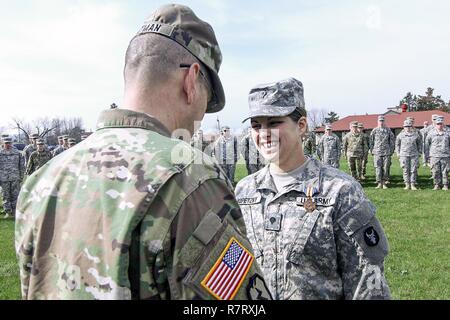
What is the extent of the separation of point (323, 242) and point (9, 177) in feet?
42.0

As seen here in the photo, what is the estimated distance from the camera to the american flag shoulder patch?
129 cm

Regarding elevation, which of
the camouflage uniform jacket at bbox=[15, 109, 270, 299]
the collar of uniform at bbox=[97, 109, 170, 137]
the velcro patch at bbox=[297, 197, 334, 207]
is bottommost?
the velcro patch at bbox=[297, 197, 334, 207]

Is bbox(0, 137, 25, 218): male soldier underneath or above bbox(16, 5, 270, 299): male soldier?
underneath

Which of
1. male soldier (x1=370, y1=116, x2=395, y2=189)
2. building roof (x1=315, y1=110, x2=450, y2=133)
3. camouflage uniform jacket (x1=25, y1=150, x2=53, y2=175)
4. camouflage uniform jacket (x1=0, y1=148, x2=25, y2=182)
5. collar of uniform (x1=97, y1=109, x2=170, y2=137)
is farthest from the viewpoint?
building roof (x1=315, y1=110, x2=450, y2=133)

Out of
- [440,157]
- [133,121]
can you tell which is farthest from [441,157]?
[133,121]

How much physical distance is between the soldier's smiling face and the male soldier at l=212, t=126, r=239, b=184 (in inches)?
499

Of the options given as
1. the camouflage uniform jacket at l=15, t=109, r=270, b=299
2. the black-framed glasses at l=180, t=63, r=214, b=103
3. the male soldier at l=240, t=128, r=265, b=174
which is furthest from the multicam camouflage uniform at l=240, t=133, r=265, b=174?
the camouflage uniform jacket at l=15, t=109, r=270, b=299

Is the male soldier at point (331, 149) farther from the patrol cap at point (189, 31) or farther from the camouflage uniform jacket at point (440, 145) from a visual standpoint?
the patrol cap at point (189, 31)

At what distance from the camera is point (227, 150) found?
641 inches

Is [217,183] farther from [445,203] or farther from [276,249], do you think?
[445,203]

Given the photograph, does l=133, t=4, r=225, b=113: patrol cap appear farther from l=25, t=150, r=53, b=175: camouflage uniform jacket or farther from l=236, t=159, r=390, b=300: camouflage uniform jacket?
l=25, t=150, r=53, b=175: camouflage uniform jacket

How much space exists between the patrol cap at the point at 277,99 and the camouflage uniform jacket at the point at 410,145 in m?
12.6

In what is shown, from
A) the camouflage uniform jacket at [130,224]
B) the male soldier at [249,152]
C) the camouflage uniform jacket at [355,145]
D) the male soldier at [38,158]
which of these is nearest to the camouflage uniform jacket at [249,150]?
the male soldier at [249,152]
